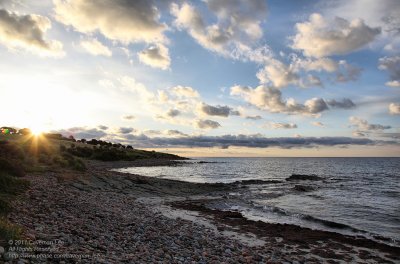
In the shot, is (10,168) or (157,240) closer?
(157,240)

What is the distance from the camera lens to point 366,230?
2309 cm

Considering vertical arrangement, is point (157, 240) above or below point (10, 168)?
below

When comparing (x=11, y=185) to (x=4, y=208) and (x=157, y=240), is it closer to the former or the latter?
(x=4, y=208)

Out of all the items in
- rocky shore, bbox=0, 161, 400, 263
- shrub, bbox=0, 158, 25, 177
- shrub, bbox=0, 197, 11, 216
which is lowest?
rocky shore, bbox=0, 161, 400, 263

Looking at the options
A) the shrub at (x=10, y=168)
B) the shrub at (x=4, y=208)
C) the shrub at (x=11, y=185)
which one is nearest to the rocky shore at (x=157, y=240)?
the shrub at (x=4, y=208)

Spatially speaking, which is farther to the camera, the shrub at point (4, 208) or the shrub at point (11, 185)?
the shrub at point (11, 185)

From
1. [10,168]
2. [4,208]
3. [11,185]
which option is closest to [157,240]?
[4,208]

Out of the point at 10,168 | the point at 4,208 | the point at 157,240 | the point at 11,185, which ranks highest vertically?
the point at 10,168

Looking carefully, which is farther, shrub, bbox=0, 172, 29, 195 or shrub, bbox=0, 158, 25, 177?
shrub, bbox=0, 158, 25, 177

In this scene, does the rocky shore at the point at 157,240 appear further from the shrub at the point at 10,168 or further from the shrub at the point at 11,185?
the shrub at the point at 10,168

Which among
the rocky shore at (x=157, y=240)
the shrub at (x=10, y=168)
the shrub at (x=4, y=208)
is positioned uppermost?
the shrub at (x=10, y=168)

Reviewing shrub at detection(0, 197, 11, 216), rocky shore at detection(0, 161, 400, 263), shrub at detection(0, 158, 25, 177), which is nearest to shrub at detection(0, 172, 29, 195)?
rocky shore at detection(0, 161, 400, 263)

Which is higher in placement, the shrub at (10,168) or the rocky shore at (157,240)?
the shrub at (10,168)

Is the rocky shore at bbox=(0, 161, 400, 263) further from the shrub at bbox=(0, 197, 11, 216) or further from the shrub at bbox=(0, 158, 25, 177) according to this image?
the shrub at bbox=(0, 158, 25, 177)
